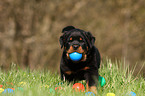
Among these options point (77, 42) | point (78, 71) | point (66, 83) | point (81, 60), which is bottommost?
point (66, 83)

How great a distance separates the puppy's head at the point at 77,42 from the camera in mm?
3584

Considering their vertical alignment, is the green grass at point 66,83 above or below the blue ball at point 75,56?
below

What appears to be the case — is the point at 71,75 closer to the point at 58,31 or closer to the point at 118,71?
the point at 118,71

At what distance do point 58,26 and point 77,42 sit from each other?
24.5 ft

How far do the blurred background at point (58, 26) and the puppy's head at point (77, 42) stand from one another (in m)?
5.50

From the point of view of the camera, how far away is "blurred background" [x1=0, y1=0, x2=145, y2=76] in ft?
32.5

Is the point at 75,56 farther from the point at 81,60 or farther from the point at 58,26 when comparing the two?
the point at 58,26

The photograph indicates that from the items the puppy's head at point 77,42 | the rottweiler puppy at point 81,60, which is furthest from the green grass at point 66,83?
the puppy's head at point 77,42

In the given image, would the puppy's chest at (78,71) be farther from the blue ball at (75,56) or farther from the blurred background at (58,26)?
the blurred background at (58,26)

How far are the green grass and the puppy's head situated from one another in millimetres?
520

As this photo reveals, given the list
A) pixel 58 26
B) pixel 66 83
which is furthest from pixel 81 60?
pixel 58 26

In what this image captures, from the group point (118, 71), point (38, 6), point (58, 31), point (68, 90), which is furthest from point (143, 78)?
point (58, 31)

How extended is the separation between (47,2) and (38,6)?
2.18 ft

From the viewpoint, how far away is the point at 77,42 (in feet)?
12.0
